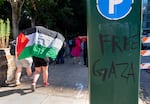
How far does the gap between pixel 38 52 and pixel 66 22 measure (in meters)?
16.5

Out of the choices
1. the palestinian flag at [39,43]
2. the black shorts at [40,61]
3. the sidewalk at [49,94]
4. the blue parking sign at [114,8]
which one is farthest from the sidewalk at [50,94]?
the blue parking sign at [114,8]

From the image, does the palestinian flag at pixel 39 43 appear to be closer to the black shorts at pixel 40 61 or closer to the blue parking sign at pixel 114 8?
the black shorts at pixel 40 61

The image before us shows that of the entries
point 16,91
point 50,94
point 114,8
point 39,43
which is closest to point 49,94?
point 50,94

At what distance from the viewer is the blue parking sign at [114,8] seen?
13.4ft

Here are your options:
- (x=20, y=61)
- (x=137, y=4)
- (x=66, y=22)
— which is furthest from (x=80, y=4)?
(x=137, y=4)

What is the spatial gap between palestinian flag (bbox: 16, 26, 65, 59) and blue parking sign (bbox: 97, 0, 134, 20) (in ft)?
12.2

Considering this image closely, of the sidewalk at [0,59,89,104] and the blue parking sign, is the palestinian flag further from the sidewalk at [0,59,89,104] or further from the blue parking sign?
the blue parking sign

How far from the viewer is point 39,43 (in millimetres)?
7625

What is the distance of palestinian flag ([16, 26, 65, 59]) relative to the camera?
7617 millimetres

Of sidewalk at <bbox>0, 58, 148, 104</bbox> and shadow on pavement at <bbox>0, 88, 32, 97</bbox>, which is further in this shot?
shadow on pavement at <bbox>0, 88, 32, 97</bbox>

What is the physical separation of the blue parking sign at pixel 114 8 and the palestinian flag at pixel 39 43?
3.71m

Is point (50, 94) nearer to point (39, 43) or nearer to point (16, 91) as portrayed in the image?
point (16, 91)

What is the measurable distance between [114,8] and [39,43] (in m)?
3.82

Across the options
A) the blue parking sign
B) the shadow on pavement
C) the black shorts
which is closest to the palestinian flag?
the black shorts
